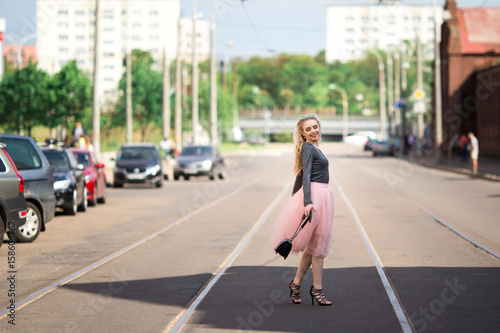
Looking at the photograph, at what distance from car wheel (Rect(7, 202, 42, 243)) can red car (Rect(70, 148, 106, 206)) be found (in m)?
6.94

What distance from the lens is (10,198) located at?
12367 millimetres

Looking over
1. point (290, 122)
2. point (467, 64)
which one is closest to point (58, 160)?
point (467, 64)

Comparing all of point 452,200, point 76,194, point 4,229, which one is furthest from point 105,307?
point 452,200

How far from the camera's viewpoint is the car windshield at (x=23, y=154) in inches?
556

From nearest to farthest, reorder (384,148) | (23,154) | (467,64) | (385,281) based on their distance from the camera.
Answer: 1. (385,281)
2. (23,154)
3. (467,64)
4. (384,148)

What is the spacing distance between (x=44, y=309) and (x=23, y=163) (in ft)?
21.2

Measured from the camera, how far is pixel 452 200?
23.0 m

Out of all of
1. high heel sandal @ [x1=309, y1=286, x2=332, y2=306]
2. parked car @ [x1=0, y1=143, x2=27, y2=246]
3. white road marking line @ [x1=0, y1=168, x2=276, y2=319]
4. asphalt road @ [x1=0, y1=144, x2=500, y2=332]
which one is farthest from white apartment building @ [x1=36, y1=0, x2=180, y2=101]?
high heel sandal @ [x1=309, y1=286, x2=332, y2=306]

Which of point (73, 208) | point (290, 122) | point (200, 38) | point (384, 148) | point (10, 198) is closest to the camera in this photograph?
point (10, 198)

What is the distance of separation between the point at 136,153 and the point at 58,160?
12240 mm

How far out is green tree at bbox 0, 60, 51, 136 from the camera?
201 feet

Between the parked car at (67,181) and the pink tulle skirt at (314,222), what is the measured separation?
1099cm

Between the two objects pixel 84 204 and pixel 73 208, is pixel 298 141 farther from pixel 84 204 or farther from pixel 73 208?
pixel 84 204

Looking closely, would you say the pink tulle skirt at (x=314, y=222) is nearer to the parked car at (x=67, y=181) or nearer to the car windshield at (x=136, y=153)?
the parked car at (x=67, y=181)
